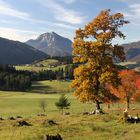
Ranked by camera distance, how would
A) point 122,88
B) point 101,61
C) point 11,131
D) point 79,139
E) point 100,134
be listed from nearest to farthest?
point 79,139 < point 100,134 < point 11,131 < point 101,61 < point 122,88

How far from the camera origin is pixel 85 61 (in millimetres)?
54219

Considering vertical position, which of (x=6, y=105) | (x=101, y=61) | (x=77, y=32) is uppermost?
(x=77, y=32)

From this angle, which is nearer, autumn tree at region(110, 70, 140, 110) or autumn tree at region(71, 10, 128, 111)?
autumn tree at region(71, 10, 128, 111)

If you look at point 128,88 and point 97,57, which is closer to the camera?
point 97,57

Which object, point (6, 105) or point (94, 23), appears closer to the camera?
point (94, 23)

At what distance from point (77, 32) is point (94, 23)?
2.95 m

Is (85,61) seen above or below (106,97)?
above

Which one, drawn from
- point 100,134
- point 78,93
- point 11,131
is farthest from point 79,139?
point 78,93

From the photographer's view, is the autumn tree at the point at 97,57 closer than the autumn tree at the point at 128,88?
Yes

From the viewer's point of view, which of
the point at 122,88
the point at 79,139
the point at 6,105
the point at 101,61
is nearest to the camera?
the point at 79,139

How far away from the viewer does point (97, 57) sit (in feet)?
174

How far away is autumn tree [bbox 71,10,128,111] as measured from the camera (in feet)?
173

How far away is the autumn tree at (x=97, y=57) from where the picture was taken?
52594mm

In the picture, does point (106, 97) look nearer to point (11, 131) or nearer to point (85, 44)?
point (85, 44)
